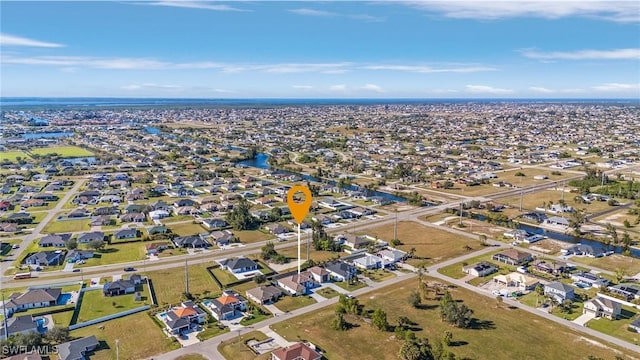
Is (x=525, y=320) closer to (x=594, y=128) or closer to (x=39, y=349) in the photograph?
(x=39, y=349)

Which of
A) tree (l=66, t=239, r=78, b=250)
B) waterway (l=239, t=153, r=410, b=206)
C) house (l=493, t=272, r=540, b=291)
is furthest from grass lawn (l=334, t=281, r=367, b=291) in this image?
waterway (l=239, t=153, r=410, b=206)

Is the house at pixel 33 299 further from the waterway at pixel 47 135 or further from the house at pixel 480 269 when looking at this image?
the waterway at pixel 47 135

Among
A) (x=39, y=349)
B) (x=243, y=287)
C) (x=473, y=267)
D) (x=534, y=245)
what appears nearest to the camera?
(x=39, y=349)

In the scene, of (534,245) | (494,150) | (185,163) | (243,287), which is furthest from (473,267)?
(494,150)

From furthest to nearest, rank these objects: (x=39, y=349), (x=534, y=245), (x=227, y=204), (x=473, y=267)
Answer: (x=227, y=204)
(x=534, y=245)
(x=473, y=267)
(x=39, y=349)

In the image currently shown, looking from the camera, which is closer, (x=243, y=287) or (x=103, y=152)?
(x=243, y=287)

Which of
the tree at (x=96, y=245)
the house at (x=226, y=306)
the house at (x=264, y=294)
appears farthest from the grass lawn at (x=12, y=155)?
the house at (x=264, y=294)
